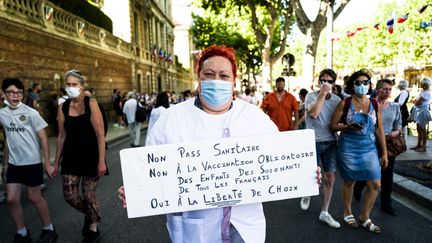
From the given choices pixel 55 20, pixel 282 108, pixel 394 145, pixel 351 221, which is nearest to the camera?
pixel 351 221

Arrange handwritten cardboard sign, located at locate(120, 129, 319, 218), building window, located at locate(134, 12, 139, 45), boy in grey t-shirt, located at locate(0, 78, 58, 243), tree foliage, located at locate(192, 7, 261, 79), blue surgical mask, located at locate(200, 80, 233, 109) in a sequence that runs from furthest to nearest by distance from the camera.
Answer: tree foliage, located at locate(192, 7, 261, 79) < building window, located at locate(134, 12, 139, 45) < boy in grey t-shirt, located at locate(0, 78, 58, 243) < blue surgical mask, located at locate(200, 80, 233, 109) < handwritten cardboard sign, located at locate(120, 129, 319, 218)

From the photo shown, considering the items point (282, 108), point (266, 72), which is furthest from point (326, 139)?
point (266, 72)

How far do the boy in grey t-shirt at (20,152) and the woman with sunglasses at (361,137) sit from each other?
3095 mm

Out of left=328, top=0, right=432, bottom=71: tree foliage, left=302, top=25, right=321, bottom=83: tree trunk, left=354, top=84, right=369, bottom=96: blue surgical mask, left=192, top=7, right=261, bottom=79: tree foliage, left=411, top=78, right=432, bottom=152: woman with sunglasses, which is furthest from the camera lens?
left=192, top=7, right=261, bottom=79: tree foliage

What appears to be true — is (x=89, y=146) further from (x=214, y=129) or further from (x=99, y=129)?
(x=214, y=129)

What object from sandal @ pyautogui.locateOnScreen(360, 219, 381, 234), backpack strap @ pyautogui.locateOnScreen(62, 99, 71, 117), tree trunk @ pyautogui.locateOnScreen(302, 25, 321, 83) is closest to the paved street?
sandal @ pyautogui.locateOnScreen(360, 219, 381, 234)

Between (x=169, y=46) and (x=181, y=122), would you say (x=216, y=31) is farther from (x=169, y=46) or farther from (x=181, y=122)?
(x=181, y=122)

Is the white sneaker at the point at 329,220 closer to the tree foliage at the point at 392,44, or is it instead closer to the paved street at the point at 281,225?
the paved street at the point at 281,225

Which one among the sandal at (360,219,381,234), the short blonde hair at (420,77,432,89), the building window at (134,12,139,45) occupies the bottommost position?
the sandal at (360,219,381,234)

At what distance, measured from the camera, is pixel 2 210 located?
4938 millimetres

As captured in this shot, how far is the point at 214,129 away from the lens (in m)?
2.17

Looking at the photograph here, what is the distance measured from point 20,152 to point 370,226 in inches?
151

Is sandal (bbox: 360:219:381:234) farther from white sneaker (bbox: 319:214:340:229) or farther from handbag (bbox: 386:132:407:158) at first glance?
handbag (bbox: 386:132:407:158)

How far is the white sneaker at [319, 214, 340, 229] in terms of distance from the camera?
4.12 metres
